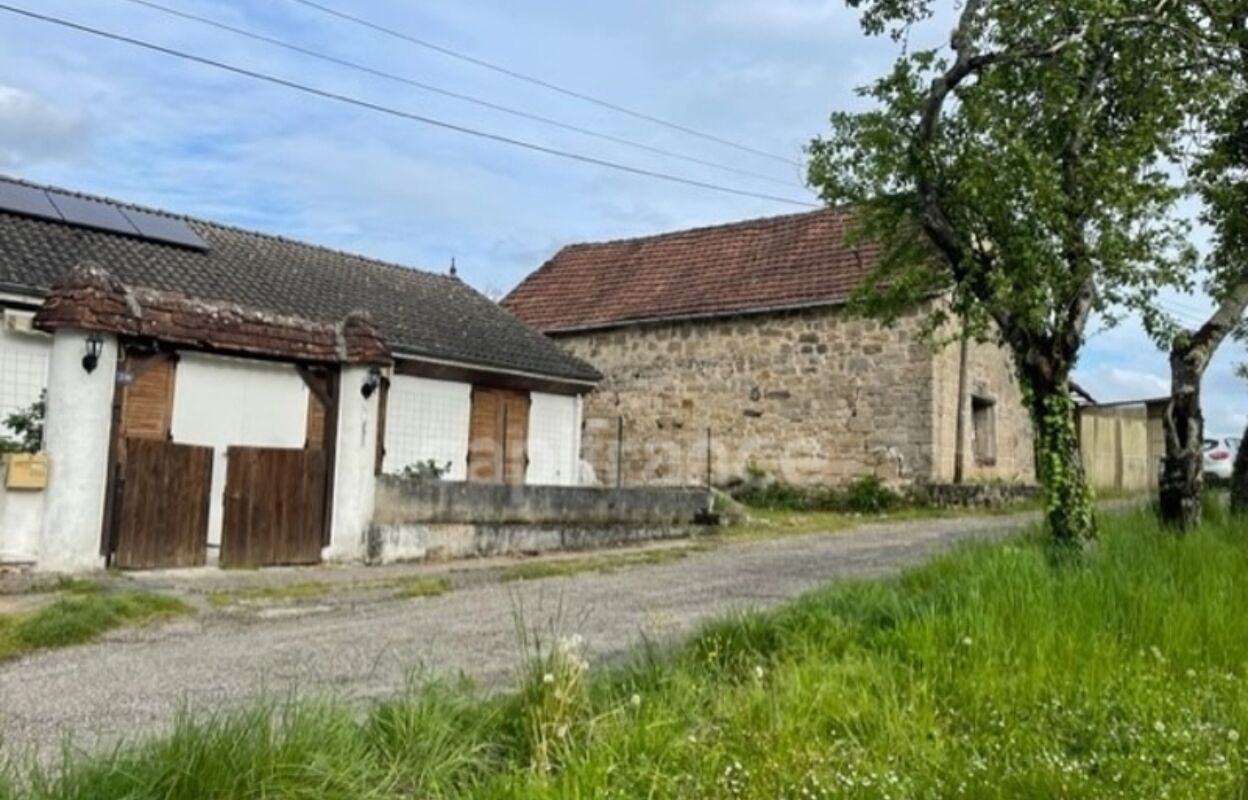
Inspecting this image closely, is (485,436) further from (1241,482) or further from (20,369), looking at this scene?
(1241,482)

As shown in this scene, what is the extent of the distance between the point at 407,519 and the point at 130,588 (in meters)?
3.74

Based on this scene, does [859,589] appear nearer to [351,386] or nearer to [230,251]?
[351,386]

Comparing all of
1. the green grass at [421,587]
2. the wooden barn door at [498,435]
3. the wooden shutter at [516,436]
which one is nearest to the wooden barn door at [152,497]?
the green grass at [421,587]

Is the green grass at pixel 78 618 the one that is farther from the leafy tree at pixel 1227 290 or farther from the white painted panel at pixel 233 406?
the leafy tree at pixel 1227 290

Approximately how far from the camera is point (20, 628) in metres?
7.29

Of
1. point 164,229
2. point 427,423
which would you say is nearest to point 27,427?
point 164,229

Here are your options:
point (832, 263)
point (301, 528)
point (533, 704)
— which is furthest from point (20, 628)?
point (832, 263)

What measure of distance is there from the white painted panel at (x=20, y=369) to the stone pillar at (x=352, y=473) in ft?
13.0

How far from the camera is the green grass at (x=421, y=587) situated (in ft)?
31.1

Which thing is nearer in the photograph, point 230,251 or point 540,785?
point 540,785

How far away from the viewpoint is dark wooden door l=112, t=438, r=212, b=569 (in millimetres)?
10266

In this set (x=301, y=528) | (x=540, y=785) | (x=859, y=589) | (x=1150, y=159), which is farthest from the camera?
(x=301, y=528)

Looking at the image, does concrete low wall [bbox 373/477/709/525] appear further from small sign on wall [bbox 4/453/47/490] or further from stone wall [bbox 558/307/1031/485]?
stone wall [bbox 558/307/1031/485]

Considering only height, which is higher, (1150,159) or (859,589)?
(1150,159)
